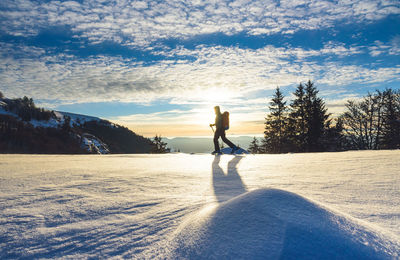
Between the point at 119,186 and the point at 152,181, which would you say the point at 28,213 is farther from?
the point at 152,181

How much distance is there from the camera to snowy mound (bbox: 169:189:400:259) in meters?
0.82

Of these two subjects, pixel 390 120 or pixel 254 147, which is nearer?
pixel 390 120

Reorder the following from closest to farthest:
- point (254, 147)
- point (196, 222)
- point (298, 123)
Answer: point (196, 222) → point (298, 123) → point (254, 147)

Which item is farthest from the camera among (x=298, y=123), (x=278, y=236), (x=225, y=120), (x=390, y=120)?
(x=298, y=123)

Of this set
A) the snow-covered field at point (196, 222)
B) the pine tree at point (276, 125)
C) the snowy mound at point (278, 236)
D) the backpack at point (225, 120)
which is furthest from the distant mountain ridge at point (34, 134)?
the snowy mound at point (278, 236)

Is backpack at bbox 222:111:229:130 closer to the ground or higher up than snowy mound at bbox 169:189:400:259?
higher up

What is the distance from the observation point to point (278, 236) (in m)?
0.90

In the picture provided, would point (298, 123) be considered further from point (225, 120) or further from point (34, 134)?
point (34, 134)

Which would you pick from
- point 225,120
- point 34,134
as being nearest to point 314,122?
point 225,120

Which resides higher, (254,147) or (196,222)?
(196,222)

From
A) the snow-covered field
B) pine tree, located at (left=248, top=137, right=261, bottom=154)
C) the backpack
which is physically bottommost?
pine tree, located at (left=248, top=137, right=261, bottom=154)

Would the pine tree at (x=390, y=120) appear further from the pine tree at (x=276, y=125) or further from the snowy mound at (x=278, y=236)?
the snowy mound at (x=278, y=236)

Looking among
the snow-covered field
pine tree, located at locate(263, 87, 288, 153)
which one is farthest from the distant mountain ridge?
the snow-covered field

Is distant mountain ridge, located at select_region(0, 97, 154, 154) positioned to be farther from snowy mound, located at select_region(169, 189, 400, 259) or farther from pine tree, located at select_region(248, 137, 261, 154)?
snowy mound, located at select_region(169, 189, 400, 259)
